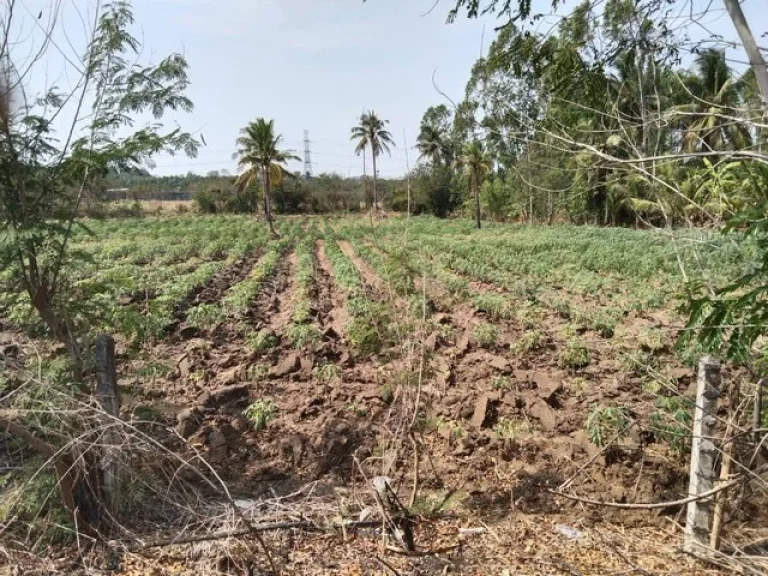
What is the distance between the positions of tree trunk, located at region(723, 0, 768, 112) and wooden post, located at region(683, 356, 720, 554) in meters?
1.55

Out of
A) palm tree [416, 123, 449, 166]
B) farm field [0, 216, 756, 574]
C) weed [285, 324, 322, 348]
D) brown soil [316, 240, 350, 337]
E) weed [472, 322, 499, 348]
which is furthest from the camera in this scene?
palm tree [416, 123, 449, 166]

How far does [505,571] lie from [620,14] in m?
3.41

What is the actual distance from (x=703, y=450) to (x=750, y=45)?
7.14 feet

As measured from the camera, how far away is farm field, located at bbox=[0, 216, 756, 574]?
13.3 feet

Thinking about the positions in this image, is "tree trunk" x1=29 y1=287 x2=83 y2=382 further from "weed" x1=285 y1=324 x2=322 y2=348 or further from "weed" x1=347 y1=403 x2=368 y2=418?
"weed" x1=285 y1=324 x2=322 y2=348

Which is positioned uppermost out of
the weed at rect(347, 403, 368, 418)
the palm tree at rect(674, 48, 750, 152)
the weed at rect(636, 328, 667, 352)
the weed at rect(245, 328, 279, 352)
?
the palm tree at rect(674, 48, 750, 152)

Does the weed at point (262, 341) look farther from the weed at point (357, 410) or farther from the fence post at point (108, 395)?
the fence post at point (108, 395)

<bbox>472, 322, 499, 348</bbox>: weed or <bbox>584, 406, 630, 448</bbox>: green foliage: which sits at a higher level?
<bbox>472, 322, 499, 348</bbox>: weed

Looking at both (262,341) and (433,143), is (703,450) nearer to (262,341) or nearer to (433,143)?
(262,341)

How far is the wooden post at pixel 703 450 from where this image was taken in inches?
124

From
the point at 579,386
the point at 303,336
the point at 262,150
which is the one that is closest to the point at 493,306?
the point at 303,336

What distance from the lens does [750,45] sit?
2283mm

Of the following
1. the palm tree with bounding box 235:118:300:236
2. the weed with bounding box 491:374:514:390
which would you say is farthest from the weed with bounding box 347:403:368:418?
the palm tree with bounding box 235:118:300:236

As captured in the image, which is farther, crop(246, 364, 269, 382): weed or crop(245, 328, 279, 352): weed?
crop(245, 328, 279, 352): weed
